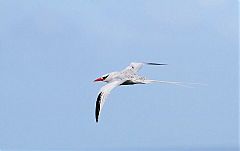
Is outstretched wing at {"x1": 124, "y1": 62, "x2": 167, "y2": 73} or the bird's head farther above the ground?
outstretched wing at {"x1": 124, "y1": 62, "x2": 167, "y2": 73}

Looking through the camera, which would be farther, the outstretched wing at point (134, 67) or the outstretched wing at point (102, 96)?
the outstretched wing at point (134, 67)

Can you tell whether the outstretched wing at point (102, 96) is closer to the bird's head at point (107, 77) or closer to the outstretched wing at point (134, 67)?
the bird's head at point (107, 77)

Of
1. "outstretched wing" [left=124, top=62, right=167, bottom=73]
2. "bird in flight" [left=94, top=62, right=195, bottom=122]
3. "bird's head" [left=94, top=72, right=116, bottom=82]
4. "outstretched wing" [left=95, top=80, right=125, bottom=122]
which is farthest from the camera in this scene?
"outstretched wing" [left=124, top=62, right=167, bottom=73]

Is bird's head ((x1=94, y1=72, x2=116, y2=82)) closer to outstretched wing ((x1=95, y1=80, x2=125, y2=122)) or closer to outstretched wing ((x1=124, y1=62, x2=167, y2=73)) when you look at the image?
outstretched wing ((x1=124, y1=62, x2=167, y2=73))

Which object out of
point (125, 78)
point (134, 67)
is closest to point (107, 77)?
point (125, 78)

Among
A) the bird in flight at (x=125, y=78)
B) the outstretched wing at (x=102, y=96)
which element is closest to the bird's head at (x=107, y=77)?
the bird in flight at (x=125, y=78)

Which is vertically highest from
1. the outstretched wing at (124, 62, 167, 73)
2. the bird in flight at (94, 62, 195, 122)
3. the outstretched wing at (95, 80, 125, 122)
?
the outstretched wing at (124, 62, 167, 73)

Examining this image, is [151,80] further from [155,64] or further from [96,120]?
[96,120]

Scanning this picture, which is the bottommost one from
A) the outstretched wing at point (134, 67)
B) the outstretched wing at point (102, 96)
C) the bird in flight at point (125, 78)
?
the outstretched wing at point (102, 96)

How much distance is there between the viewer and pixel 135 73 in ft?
50.9

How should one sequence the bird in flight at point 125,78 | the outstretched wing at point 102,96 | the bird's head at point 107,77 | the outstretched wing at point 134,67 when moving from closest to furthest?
1. the outstretched wing at point 102,96
2. the bird in flight at point 125,78
3. the bird's head at point 107,77
4. the outstretched wing at point 134,67

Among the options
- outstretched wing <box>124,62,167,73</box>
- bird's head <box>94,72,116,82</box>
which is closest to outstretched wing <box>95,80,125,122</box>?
bird's head <box>94,72,116,82</box>

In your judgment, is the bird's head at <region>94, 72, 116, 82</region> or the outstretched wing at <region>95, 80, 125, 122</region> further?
the bird's head at <region>94, 72, 116, 82</region>

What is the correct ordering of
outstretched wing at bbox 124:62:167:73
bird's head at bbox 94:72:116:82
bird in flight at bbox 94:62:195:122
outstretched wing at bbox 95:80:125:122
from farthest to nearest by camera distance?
1. outstretched wing at bbox 124:62:167:73
2. bird's head at bbox 94:72:116:82
3. bird in flight at bbox 94:62:195:122
4. outstretched wing at bbox 95:80:125:122
